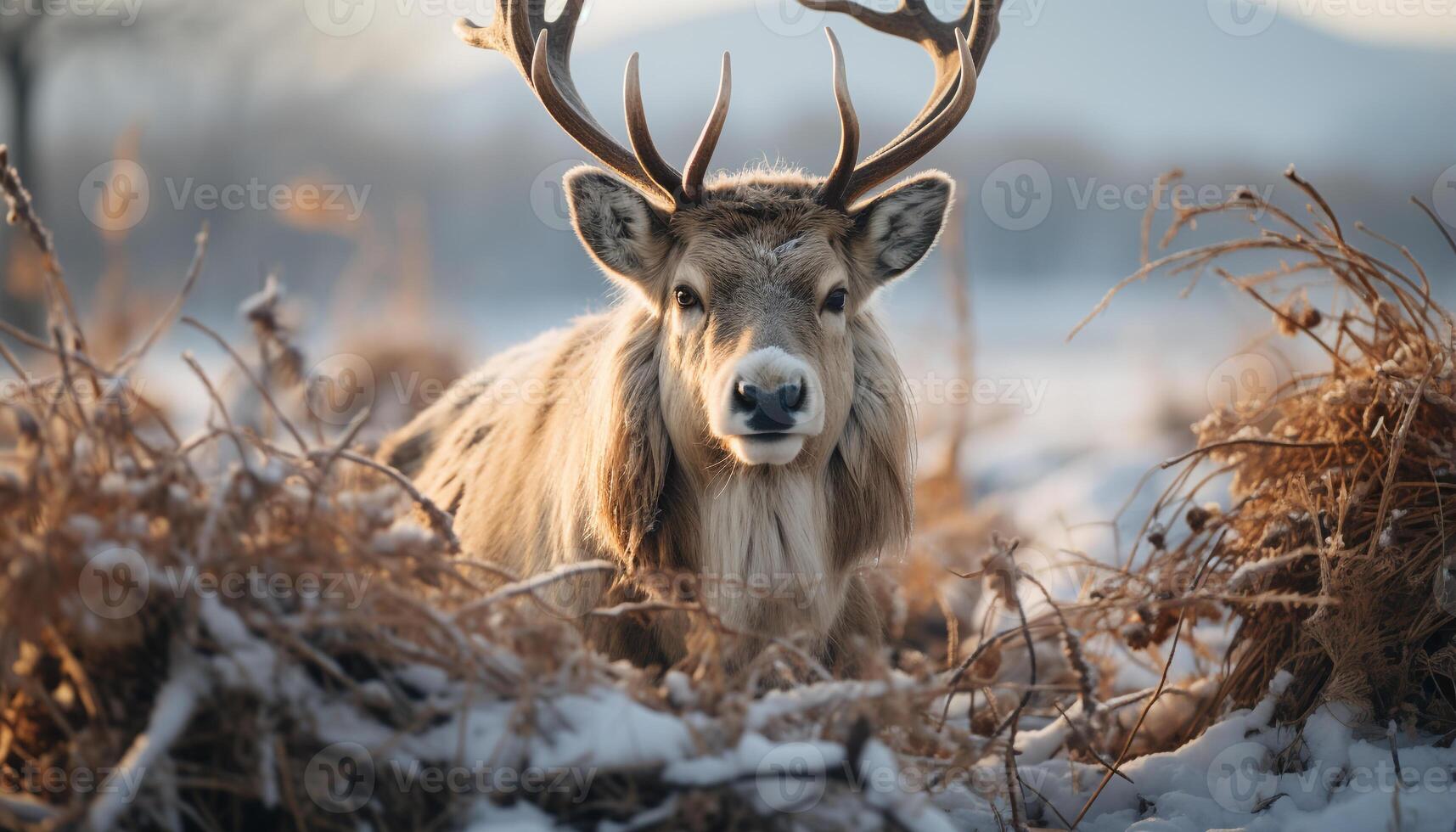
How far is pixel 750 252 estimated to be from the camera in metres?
3.95

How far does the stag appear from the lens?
3.78m

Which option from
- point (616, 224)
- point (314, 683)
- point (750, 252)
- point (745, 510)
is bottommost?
point (314, 683)

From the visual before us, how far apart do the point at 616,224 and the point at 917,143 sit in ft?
4.03

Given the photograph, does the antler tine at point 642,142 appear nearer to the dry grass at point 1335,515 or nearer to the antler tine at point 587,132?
the antler tine at point 587,132

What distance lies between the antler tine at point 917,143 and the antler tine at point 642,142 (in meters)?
0.69

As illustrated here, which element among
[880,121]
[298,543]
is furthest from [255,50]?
[880,121]

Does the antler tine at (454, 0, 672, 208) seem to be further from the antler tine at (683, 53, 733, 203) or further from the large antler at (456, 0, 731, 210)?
the antler tine at (683, 53, 733, 203)

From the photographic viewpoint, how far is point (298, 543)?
2438 mm

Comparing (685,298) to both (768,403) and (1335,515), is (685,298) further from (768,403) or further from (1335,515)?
(1335,515)

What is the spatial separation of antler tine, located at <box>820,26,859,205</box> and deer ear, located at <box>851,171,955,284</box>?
17cm

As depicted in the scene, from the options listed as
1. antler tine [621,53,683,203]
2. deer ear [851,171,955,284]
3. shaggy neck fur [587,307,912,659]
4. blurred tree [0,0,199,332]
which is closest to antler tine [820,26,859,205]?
deer ear [851,171,955,284]

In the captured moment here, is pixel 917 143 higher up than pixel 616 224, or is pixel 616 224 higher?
pixel 917 143

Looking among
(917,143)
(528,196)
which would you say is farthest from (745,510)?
(528,196)

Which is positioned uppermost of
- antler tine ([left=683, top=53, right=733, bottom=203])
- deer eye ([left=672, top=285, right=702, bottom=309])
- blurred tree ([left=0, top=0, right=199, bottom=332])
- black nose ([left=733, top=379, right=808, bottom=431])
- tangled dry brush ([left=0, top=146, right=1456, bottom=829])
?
blurred tree ([left=0, top=0, right=199, bottom=332])
